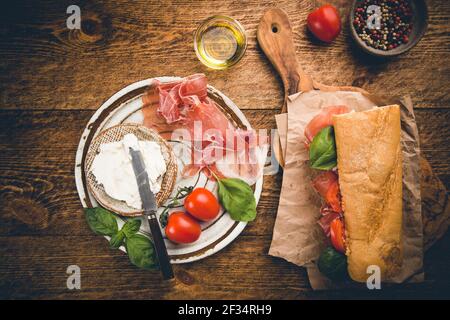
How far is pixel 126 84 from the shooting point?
167 centimetres

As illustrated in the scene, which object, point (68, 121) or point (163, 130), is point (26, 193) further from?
point (163, 130)

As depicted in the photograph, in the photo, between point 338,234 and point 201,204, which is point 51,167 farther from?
point 338,234

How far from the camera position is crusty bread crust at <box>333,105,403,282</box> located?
143 centimetres

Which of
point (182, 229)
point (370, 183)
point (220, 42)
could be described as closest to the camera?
point (370, 183)

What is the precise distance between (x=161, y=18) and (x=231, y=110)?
1.73ft

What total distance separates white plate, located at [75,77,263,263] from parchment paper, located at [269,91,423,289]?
157mm

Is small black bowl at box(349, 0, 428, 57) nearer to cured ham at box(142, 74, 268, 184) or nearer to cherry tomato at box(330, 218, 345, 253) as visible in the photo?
cured ham at box(142, 74, 268, 184)

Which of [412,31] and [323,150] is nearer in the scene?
[323,150]

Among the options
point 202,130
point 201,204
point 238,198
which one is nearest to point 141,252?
point 201,204

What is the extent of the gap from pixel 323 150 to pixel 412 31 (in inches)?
27.2

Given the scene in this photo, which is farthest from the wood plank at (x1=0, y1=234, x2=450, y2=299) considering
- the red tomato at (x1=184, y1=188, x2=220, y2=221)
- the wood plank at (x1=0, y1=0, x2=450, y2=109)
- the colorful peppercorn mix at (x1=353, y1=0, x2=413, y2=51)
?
the colorful peppercorn mix at (x1=353, y1=0, x2=413, y2=51)

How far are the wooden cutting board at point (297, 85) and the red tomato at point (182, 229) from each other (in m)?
0.47

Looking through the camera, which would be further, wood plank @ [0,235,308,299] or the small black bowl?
wood plank @ [0,235,308,299]

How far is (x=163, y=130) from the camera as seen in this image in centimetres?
164
